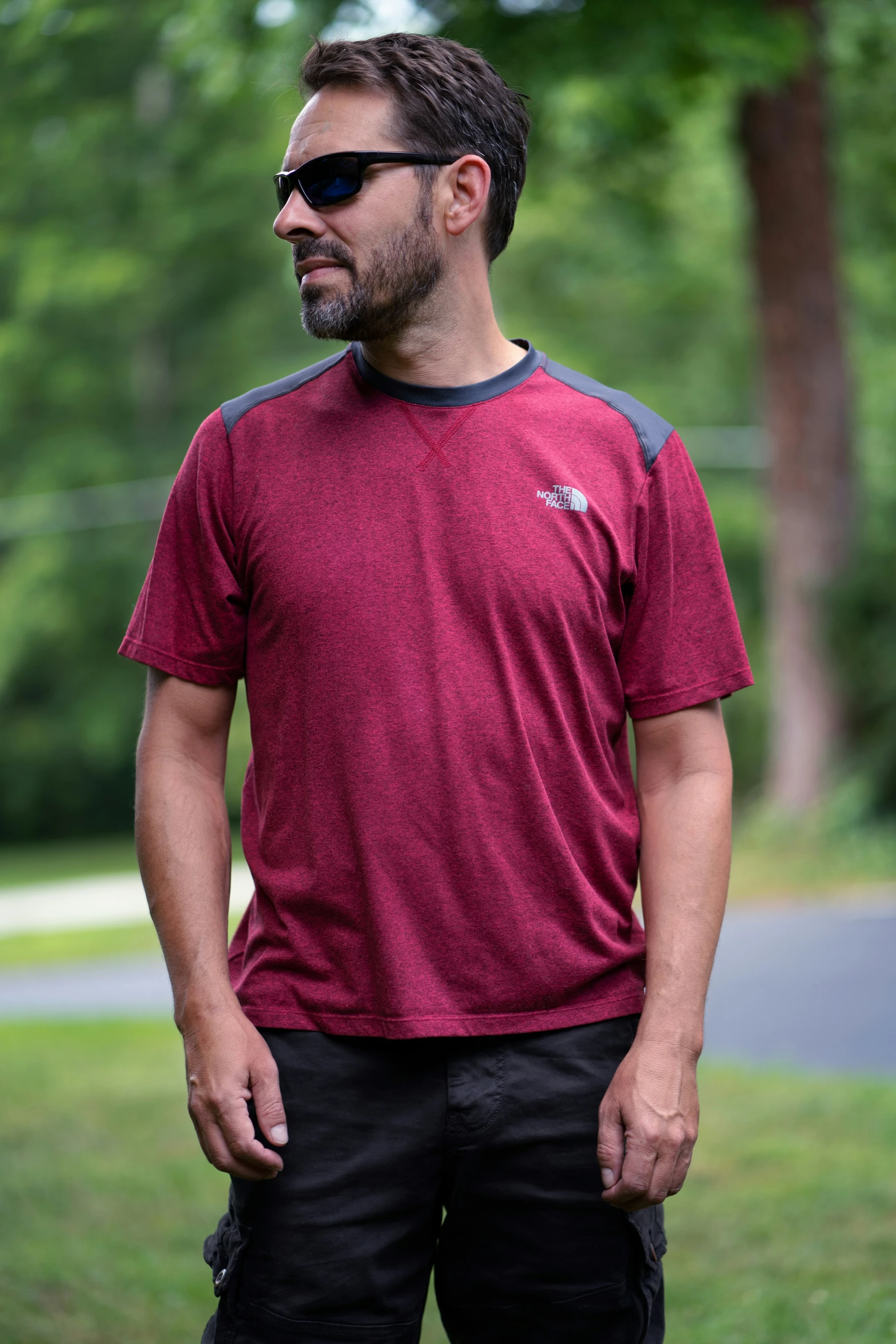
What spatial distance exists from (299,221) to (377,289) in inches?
5.5

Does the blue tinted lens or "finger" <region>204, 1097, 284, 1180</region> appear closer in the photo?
"finger" <region>204, 1097, 284, 1180</region>

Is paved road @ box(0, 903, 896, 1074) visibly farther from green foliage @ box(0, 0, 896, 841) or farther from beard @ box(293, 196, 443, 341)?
beard @ box(293, 196, 443, 341)

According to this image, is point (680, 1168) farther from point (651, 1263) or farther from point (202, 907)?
point (202, 907)

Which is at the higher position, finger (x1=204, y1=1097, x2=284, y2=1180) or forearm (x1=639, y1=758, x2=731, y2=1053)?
forearm (x1=639, y1=758, x2=731, y2=1053)

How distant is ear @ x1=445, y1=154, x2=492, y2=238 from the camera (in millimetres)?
2166

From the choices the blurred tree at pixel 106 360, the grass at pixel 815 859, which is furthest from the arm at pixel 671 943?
the blurred tree at pixel 106 360

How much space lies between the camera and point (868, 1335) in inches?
141

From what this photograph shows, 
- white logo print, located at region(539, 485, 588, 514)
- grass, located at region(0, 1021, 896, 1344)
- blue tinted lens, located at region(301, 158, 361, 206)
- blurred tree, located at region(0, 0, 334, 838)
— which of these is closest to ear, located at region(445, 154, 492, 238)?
blue tinted lens, located at region(301, 158, 361, 206)

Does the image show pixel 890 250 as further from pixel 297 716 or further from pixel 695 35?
pixel 297 716

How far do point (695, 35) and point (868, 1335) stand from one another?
693 centimetres

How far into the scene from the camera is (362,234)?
84.4 inches

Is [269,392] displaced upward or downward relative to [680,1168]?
upward

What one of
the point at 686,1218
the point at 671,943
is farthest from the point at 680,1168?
the point at 686,1218

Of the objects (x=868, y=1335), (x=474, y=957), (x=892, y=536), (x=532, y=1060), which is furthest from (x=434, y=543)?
(x=892, y=536)
